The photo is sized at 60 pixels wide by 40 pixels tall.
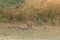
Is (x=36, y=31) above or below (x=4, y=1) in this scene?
below

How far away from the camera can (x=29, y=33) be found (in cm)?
810

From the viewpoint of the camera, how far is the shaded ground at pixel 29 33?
741 cm

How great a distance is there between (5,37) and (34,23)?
98.0 inches

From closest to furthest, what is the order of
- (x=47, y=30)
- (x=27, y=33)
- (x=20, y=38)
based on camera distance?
(x=20, y=38) → (x=27, y=33) → (x=47, y=30)

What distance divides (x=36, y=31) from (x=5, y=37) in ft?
4.86

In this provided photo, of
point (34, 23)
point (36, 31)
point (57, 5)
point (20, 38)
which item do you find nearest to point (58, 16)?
point (57, 5)

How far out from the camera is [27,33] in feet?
26.6

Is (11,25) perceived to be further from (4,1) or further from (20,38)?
(20,38)

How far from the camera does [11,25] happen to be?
944cm

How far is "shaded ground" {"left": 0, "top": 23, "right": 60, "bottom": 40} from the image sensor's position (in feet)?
24.3

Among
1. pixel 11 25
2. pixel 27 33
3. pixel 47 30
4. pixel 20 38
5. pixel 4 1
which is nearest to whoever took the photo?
pixel 20 38

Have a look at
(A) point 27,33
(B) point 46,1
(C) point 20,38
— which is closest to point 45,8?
(B) point 46,1

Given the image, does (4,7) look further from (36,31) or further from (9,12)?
(36,31)

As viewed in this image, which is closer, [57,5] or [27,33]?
→ [27,33]
